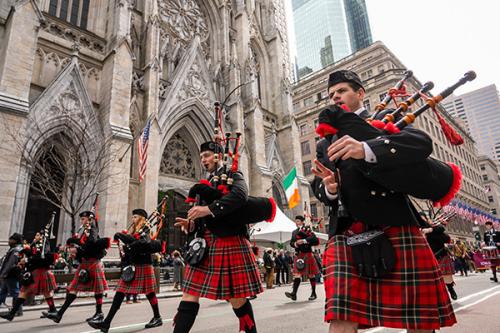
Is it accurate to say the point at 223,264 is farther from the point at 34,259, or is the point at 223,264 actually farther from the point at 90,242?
the point at 34,259

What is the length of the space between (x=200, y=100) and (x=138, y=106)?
462 centimetres

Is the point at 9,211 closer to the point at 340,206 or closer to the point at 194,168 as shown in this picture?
the point at 194,168

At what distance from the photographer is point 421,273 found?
73.9 inches

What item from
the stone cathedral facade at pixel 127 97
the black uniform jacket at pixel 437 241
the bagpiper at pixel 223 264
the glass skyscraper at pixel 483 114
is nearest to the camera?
the bagpiper at pixel 223 264

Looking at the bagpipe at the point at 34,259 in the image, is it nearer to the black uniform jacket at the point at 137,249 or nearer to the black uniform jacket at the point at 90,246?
the black uniform jacket at the point at 90,246

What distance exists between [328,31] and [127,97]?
376 ft

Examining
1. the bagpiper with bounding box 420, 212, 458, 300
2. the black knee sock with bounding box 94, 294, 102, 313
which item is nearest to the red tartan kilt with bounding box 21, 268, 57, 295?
the black knee sock with bounding box 94, 294, 102, 313

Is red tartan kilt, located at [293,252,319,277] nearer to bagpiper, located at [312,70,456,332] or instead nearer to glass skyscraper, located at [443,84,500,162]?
bagpiper, located at [312,70,456,332]

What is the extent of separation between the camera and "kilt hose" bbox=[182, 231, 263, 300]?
329 cm

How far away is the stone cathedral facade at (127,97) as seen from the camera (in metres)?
14.0

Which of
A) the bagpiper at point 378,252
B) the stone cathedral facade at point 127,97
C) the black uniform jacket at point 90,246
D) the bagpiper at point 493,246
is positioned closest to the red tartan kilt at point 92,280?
the black uniform jacket at point 90,246

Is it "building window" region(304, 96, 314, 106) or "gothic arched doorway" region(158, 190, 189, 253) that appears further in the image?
"building window" region(304, 96, 314, 106)

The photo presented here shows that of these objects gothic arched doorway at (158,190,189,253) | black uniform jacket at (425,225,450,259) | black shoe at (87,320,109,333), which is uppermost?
gothic arched doorway at (158,190,189,253)

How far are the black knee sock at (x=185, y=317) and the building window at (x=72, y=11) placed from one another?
20.5 meters
